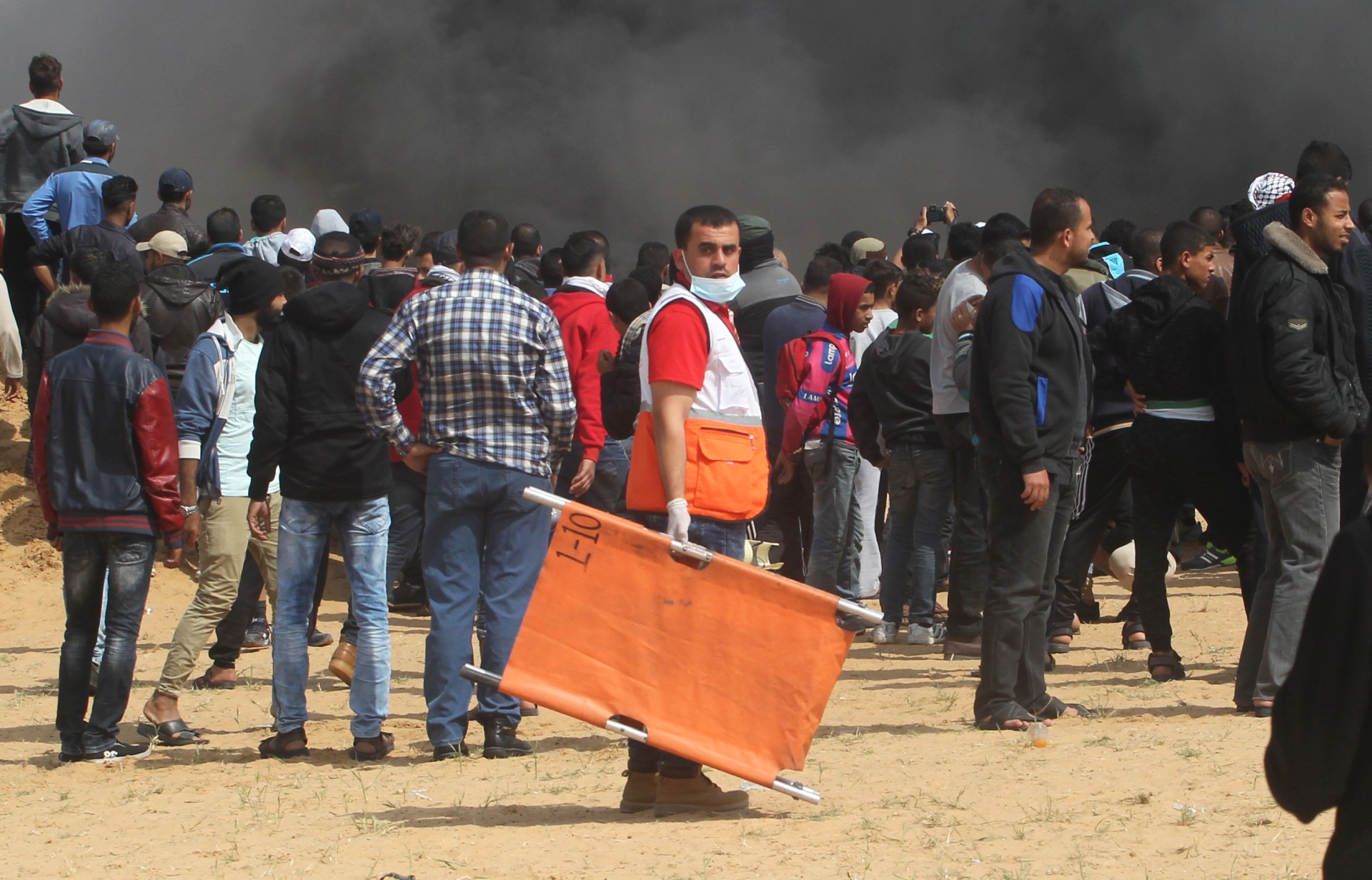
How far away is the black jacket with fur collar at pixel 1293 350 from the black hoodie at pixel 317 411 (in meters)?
3.47

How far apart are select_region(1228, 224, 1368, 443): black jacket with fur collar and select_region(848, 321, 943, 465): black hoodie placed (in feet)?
7.21

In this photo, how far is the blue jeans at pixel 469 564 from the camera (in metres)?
5.96

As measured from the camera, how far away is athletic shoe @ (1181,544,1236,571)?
11375mm

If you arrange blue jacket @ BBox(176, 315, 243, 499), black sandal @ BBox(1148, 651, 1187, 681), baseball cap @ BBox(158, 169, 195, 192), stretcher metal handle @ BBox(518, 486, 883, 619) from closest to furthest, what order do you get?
stretcher metal handle @ BBox(518, 486, 883, 619) → blue jacket @ BBox(176, 315, 243, 499) → black sandal @ BBox(1148, 651, 1187, 681) → baseball cap @ BBox(158, 169, 195, 192)

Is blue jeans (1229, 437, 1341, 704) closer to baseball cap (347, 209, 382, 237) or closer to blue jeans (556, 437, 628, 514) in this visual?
blue jeans (556, 437, 628, 514)

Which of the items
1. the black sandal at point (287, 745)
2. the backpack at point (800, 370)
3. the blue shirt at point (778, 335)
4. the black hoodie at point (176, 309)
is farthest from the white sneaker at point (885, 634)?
the black hoodie at point (176, 309)

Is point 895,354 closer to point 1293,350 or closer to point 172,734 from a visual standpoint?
point 1293,350

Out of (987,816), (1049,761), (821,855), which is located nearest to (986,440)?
(1049,761)

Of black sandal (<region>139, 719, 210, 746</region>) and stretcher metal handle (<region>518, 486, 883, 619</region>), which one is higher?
stretcher metal handle (<region>518, 486, 883, 619</region>)

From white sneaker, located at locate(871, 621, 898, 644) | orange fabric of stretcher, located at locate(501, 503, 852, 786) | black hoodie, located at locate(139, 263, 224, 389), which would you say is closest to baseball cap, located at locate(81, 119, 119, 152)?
black hoodie, located at locate(139, 263, 224, 389)

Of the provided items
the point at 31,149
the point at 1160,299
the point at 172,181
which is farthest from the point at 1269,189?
the point at 31,149

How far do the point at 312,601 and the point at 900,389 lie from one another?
136 inches

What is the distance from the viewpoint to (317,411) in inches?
248

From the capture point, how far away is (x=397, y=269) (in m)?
10.1
